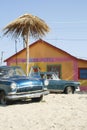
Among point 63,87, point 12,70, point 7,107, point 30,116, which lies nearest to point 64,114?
point 30,116

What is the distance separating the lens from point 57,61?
1166 inches

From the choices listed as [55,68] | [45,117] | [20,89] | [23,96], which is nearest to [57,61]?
[55,68]

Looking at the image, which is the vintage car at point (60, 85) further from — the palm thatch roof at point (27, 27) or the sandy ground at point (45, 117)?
the sandy ground at point (45, 117)

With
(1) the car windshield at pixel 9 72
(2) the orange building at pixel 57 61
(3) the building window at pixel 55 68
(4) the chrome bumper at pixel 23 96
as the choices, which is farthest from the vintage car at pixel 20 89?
(3) the building window at pixel 55 68

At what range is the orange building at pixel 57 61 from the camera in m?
29.1

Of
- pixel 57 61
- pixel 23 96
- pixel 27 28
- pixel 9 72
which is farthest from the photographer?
pixel 57 61

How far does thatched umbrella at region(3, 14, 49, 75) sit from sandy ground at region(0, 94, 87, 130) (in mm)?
8003

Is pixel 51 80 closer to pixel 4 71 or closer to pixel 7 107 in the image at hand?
pixel 4 71

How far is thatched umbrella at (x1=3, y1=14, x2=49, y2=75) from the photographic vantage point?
2012cm

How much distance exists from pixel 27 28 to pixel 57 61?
968cm

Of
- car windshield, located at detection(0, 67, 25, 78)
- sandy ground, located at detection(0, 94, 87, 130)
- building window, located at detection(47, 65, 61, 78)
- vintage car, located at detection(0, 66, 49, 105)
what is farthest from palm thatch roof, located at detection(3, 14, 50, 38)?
building window, located at detection(47, 65, 61, 78)

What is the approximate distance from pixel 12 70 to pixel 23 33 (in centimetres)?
576

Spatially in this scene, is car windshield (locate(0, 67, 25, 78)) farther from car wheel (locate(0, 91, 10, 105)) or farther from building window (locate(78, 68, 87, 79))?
building window (locate(78, 68, 87, 79))

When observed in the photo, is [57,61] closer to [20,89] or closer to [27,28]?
[27,28]
